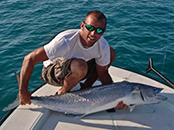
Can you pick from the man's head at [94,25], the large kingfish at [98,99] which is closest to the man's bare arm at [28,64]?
the large kingfish at [98,99]

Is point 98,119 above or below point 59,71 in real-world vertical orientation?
below

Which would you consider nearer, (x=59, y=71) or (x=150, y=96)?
(x=150, y=96)

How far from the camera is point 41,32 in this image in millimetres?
6875

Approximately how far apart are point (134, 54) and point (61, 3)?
5.69 m

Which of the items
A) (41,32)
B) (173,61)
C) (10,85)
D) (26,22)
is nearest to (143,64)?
(173,61)

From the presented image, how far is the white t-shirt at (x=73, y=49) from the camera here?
99.2 inches

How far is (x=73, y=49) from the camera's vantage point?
2709 millimetres

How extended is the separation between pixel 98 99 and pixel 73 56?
703 millimetres

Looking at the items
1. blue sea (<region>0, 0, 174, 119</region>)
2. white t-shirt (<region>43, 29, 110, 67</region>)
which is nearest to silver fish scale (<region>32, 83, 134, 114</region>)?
white t-shirt (<region>43, 29, 110, 67</region>)

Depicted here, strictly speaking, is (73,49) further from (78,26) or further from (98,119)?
(78,26)

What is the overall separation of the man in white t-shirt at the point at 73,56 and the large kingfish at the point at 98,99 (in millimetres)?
117

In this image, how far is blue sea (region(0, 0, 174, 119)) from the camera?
4.86 metres

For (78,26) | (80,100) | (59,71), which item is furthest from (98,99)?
(78,26)

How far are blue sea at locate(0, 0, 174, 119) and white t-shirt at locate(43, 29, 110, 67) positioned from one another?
1782 millimetres
